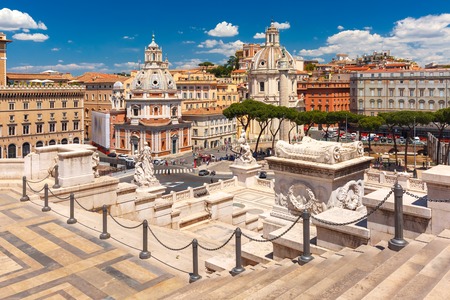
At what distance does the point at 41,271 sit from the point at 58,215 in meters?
3.23

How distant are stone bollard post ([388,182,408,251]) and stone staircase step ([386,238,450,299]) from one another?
0.42m

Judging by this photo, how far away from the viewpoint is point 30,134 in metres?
64.4

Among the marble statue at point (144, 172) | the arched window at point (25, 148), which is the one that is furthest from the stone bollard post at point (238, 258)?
the arched window at point (25, 148)

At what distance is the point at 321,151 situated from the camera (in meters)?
10.7

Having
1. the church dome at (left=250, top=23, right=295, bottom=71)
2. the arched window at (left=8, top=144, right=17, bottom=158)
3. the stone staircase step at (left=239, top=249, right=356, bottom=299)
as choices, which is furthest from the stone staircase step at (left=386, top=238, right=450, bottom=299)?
the church dome at (left=250, top=23, right=295, bottom=71)

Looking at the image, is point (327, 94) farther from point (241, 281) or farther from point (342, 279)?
point (342, 279)

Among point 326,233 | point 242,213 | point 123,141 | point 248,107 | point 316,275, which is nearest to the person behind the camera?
point 316,275

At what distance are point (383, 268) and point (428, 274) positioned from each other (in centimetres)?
61

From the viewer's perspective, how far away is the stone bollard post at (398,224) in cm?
663

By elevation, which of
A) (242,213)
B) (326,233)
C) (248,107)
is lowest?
(242,213)

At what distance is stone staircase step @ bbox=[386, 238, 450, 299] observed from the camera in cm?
507

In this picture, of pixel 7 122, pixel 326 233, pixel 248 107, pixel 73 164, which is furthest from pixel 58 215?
pixel 7 122

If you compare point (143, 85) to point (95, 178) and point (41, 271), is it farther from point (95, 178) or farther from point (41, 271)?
point (41, 271)

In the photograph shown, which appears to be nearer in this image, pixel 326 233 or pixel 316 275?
pixel 316 275
